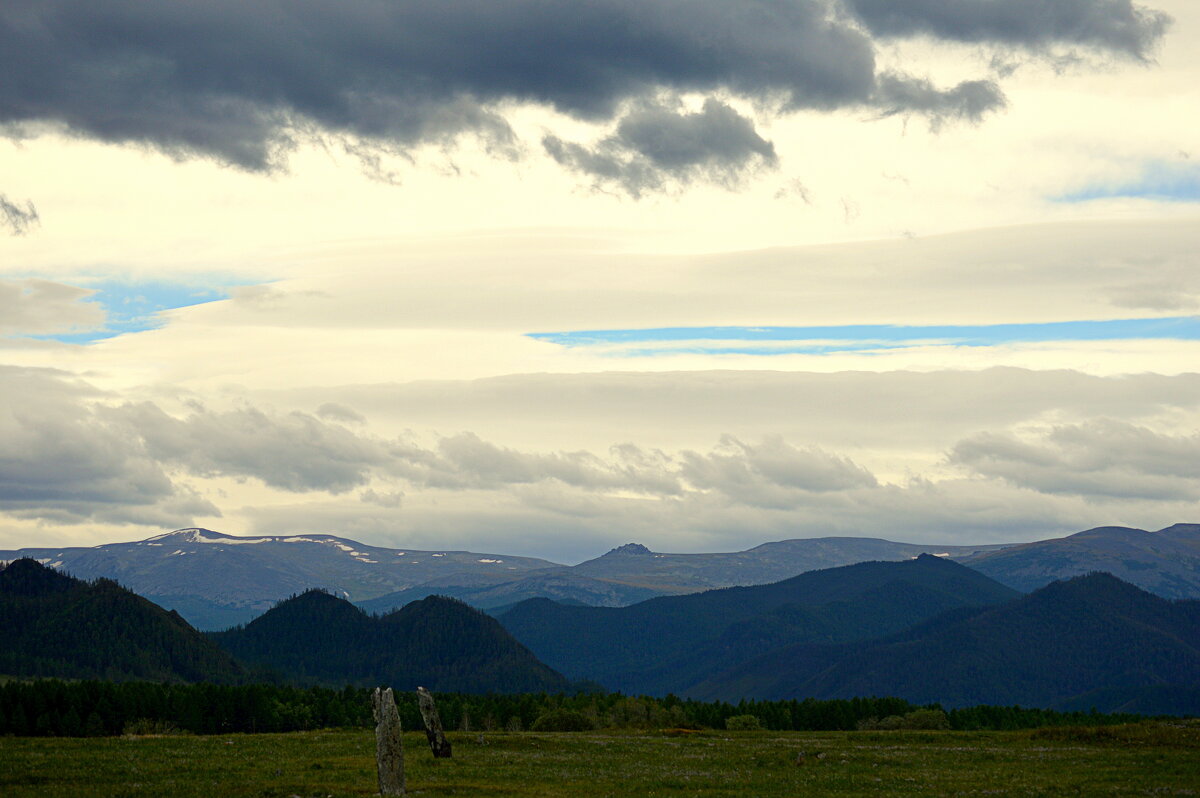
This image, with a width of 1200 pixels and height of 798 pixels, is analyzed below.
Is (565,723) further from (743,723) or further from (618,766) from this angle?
(618,766)

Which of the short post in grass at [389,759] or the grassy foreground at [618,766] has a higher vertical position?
the short post in grass at [389,759]

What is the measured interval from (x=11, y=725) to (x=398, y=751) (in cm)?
12946

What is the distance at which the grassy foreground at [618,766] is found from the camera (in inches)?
2414

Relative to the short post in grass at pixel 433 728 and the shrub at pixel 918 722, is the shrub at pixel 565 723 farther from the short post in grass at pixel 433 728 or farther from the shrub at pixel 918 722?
the short post in grass at pixel 433 728

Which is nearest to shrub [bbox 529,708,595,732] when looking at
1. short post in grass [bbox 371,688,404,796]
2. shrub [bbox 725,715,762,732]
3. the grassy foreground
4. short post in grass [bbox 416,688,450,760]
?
shrub [bbox 725,715,762,732]

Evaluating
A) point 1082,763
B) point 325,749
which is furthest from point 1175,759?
point 325,749

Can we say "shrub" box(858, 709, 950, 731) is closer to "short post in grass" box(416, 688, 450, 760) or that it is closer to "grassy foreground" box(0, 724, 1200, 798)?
"grassy foreground" box(0, 724, 1200, 798)

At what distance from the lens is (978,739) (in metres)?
111

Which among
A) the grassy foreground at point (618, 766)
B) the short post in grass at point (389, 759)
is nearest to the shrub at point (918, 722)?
the grassy foreground at point (618, 766)

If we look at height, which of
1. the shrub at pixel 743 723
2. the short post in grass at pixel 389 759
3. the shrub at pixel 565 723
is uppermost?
the short post in grass at pixel 389 759

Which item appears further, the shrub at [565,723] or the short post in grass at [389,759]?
the shrub at [565,723]

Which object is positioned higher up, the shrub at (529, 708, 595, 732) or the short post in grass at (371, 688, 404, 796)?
the short post in grass at (371, 688, 404, 796)

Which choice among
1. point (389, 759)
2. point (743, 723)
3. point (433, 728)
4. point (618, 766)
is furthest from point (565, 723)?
point (389, 759)

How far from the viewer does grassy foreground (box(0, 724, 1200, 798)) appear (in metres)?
61.3
